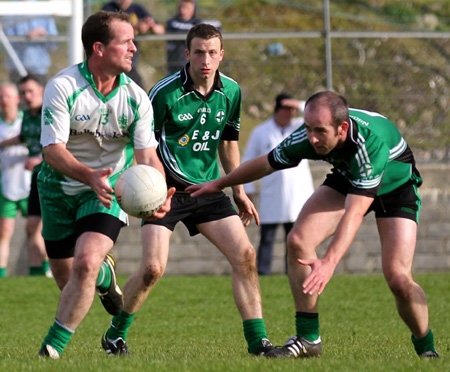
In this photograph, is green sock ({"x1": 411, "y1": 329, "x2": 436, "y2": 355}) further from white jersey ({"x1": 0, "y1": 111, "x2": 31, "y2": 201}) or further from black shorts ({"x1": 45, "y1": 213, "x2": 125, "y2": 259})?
white jersey ({"x1": 0, "y1": 111, "x2": 31, "y2": 201})

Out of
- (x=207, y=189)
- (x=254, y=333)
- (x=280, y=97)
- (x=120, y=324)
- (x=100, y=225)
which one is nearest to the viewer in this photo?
(x=100, y=225)

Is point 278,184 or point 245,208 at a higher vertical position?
point 245,208

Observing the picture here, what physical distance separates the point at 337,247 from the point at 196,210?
6.18 ft

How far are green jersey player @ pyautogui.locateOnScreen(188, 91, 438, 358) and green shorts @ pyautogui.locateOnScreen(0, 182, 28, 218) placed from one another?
765 cm

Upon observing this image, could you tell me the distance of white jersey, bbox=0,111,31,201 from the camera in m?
14.1

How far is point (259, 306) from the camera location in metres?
7.30

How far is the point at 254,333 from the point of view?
717 cm

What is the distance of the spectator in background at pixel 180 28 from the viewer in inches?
566

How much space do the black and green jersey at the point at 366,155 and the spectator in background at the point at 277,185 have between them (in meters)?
6.81

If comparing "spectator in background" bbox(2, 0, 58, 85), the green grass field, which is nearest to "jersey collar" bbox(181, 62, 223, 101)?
the green grass field

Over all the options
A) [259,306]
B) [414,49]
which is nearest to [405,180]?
[259,306]

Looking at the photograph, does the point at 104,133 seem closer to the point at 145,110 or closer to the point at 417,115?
the point at 145,110

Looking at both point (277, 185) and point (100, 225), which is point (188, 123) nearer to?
point (100, 225)

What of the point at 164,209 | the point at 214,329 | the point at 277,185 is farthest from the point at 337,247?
the point at 277,185
